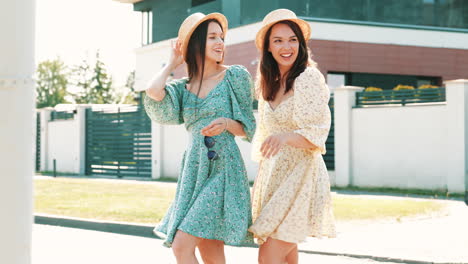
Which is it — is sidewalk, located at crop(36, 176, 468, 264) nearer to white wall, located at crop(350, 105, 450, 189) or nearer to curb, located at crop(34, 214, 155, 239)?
curb, located at crop(34, 214, 155, 239)

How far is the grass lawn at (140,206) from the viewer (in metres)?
11.4

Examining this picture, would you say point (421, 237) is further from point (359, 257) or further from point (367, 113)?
point (367, 113)

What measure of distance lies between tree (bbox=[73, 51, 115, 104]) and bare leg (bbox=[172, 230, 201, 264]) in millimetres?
67917

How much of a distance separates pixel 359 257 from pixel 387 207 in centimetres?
479

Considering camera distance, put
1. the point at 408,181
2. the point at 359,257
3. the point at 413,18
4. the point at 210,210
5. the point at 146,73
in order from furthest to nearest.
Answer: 1. the point at 146,73
2. the point at 413,18
3. the point at 408,181
4. the point at 359,257
5. the point at 210,210

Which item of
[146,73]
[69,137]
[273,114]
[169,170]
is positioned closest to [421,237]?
[273,114]

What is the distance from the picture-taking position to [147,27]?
33375 millimetres

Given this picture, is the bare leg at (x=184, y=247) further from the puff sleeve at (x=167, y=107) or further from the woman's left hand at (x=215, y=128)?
the puff sleeve at (x=167, y=107)

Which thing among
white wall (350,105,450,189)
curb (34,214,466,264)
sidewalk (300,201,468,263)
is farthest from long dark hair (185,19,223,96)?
white wall (350,105,450,189)

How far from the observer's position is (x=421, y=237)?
8906 mm

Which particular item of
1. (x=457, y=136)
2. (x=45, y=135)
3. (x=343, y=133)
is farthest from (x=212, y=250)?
(x=45, y=135)

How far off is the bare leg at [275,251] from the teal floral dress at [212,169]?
14 centimetres

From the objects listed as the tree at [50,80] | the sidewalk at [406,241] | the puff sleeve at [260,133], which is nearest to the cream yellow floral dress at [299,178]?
the puff sleeve at [260,133]

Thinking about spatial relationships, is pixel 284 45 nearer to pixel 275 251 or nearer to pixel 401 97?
pixel 275 251
